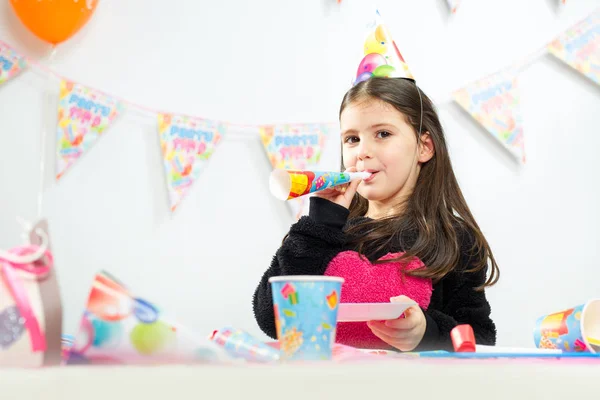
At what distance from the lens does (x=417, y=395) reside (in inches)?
15.1

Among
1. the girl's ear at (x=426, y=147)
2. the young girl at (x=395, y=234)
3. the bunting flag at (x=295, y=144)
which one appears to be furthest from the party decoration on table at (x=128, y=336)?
the bunting flag at (x=295, y=144)

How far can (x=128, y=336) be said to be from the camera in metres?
0.47

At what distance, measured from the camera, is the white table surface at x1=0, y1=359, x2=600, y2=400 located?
1.21ft

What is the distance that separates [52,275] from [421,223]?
105 cm

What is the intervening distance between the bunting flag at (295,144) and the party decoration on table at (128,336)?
1910mm

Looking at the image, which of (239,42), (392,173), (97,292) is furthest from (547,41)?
(97,292)

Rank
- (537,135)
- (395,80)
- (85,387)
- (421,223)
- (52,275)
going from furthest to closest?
(537,135) → (395,80) → (421,223) → (52,275) → (85,387)

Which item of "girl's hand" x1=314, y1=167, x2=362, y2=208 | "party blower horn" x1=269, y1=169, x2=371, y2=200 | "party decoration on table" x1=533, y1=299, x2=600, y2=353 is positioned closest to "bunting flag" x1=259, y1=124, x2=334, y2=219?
"girl's hand" x1=314, y1=167, x2=362, y2=208

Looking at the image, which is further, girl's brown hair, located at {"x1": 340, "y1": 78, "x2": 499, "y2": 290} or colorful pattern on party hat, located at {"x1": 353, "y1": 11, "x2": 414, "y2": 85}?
colorful pattern on party hat, located at {"x1": 353, "y1": 11, "x2": 414, "y2": 85}

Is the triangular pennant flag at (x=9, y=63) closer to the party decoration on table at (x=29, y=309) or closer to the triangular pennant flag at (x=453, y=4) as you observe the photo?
the triangular pennant flag at (x=453, y=4)

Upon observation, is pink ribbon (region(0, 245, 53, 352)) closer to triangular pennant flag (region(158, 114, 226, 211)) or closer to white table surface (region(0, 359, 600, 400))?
white table surface (region(0, 359, 600, 400))

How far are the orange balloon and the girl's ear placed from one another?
1295 millimetres

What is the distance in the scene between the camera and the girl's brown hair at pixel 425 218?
1384 mm

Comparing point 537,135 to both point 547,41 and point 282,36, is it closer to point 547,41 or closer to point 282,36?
point 547,41
